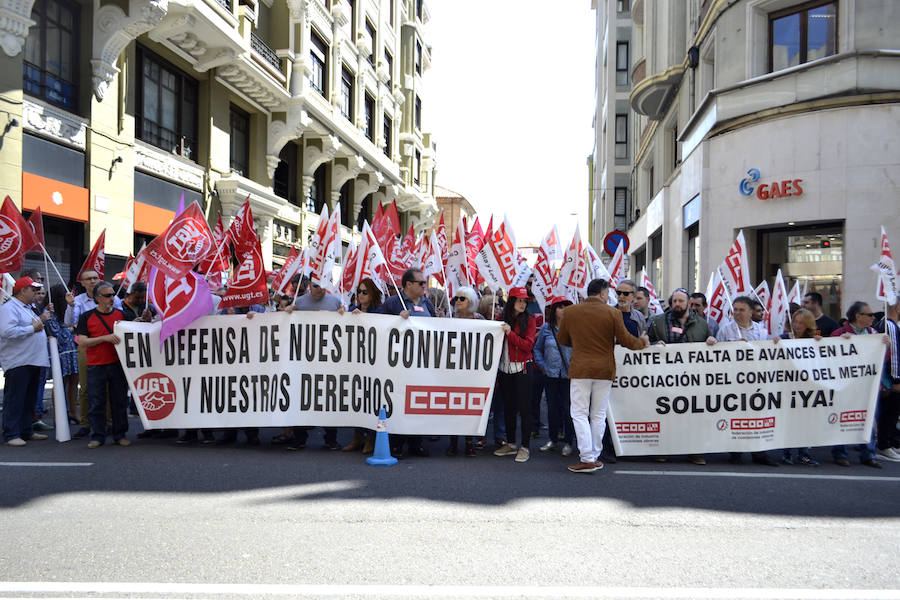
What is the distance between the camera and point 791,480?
6648 millimetres

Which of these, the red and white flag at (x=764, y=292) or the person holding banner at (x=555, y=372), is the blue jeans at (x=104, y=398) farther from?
the red and white flag at (x=764, y=292)

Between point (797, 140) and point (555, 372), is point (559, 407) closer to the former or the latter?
point (555, 372)

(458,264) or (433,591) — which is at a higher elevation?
(458,264)

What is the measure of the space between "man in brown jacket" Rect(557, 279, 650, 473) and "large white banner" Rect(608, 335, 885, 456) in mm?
599

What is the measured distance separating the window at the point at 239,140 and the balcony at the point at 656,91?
13116 mm

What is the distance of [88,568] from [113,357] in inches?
164

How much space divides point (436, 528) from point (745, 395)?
4.10 metres

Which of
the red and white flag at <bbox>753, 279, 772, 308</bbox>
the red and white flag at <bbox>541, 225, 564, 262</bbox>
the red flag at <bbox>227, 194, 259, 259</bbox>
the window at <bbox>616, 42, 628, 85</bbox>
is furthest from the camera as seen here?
the window at <bbox>616, 42, 628, 85</bbox>

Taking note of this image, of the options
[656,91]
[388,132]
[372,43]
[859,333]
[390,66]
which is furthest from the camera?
[390,66]

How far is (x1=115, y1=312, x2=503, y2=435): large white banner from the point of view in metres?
7.64

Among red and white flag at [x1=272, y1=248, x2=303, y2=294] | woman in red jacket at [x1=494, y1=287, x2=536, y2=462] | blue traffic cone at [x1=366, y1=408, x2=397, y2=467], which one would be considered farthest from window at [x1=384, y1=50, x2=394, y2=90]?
blue traffic cone at [x1=366, y1=408, x2=397, y2=467]

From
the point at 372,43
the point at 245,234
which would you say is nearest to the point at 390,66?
the point at 372,43

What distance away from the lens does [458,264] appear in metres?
11.5

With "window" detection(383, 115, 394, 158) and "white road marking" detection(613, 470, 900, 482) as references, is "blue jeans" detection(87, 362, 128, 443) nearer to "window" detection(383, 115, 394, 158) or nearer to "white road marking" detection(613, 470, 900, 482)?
"white road marking" detection(613, 470, 900, 482)
